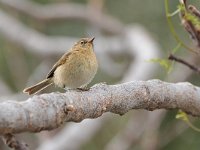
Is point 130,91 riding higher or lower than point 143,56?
higher

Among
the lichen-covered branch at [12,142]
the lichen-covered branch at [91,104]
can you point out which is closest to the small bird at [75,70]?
the lichen-covered branch at [91,104]

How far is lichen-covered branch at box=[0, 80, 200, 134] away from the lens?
4.56 ft

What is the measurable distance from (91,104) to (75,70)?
53.7 inches

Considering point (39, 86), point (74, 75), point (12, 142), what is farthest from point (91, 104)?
point (39, 86)

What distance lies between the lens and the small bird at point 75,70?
9.98ft

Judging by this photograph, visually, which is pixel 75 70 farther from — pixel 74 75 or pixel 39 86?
pixel 39 86

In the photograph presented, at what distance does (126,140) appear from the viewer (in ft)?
17.5

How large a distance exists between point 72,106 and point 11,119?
11.9 inches

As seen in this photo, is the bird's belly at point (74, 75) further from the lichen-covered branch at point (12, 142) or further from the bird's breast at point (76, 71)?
the lichen-covered branch at point (12, 142)

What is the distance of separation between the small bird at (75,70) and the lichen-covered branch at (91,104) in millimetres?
860

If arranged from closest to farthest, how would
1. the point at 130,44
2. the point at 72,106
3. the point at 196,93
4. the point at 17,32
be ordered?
the point at 72,106, the point at 196,93, the point at 130,44, the point at 17,32

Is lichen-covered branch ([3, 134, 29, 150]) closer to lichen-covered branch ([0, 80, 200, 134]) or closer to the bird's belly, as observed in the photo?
lichen-covered branch ([0, 80, 200, 134])

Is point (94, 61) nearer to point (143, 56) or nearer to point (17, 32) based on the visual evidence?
point (143, 56)

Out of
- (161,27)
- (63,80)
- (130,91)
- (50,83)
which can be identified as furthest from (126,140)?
(130,91)
